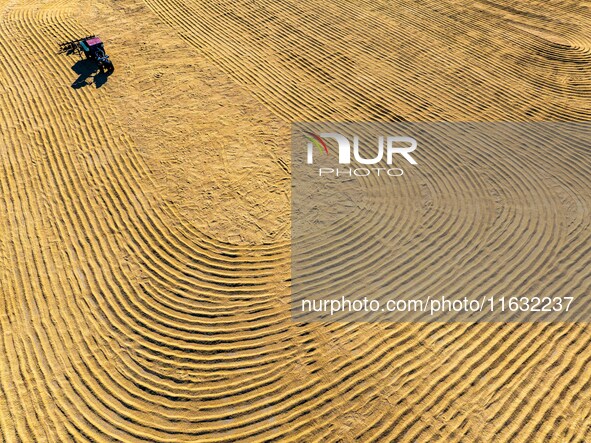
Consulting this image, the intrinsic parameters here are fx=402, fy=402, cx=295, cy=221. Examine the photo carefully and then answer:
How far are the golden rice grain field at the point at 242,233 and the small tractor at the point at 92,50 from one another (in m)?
0.50

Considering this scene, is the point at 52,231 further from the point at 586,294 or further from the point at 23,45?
the point at 586,294

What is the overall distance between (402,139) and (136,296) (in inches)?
301

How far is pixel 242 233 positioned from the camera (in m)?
8.80

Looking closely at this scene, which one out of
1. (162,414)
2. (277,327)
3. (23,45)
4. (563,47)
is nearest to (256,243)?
(277,327)

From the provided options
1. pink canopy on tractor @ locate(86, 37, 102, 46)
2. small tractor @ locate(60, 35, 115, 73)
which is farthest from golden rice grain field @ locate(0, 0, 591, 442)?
pink canopy on tractor @ locate(86, 37, 102, 46)

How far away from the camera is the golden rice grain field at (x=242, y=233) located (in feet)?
21.3

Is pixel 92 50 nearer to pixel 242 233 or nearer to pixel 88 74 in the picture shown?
pixel 88 74
